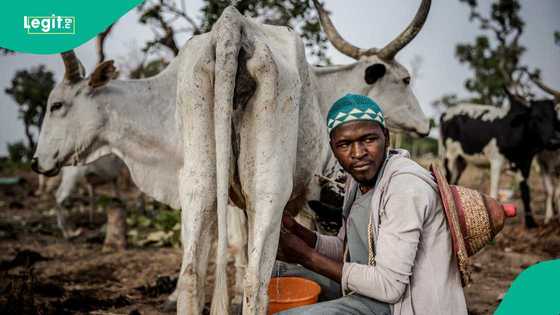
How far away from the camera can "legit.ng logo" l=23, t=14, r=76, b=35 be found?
3584mm

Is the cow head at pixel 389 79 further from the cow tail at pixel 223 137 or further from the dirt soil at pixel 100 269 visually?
the cow tail at pixel 223 137

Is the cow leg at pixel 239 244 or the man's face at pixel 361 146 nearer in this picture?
the man's face at pixel 361 146

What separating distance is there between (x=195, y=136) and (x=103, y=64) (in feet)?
8.09

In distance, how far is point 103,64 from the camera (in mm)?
4027

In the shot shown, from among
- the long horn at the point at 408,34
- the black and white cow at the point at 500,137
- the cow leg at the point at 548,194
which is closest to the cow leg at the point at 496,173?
the black and white cow at the point at 500,137

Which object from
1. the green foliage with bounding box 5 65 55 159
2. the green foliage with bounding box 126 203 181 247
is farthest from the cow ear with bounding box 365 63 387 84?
the green foliage with bounding box 5 65 55 159

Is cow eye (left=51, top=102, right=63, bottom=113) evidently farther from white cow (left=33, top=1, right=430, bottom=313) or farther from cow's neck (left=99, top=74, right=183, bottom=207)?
white cow (left=33, top=1, right=430, bottom=313)

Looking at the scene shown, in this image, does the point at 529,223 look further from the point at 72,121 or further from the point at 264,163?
the point at 72,121

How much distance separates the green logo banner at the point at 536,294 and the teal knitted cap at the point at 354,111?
1.64 meters

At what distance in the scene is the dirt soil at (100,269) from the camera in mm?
3787

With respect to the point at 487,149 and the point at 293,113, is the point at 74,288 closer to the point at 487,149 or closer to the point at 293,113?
the point at 293,113

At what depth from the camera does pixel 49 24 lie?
3.60 metres

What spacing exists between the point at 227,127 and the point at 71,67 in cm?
296

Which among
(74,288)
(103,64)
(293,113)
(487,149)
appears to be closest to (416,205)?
(293,113)
